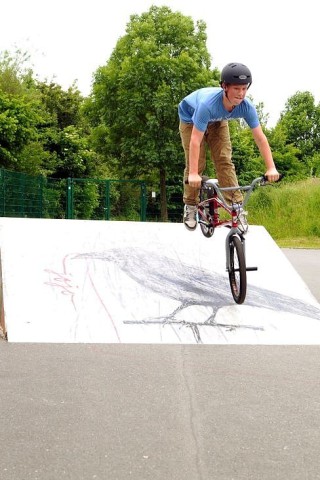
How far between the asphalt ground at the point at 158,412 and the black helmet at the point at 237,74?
2.35 m

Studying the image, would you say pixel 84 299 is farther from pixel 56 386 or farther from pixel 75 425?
pixel 75 425

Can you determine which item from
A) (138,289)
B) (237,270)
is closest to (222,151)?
(237,270)

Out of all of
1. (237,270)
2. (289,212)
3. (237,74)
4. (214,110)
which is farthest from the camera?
(289,212)

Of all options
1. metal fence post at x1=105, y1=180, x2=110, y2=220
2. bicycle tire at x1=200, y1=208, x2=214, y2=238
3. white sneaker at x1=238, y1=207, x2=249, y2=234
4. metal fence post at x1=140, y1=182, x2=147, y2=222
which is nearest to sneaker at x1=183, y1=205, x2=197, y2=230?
bicycle tire at x1=200, y1=208, x2=214, y2=238

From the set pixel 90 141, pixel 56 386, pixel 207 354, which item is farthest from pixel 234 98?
pixel 90 141

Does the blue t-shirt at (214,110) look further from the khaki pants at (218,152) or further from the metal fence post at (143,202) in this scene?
the metal fence post at (143,202)

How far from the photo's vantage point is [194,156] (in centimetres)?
607

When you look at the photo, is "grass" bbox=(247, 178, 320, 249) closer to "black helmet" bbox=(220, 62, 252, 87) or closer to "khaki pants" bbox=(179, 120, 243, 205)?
"khaki pants" bbox=(179, 120, 243, 205)

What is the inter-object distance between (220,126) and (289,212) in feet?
57.8

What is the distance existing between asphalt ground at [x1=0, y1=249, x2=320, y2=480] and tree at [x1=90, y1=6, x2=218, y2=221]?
24.5m

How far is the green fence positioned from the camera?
67.9 ft

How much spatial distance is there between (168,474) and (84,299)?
310 centimetres

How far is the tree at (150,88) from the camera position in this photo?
29.0 metres

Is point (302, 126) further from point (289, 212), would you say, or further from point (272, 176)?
point (272, 176)
